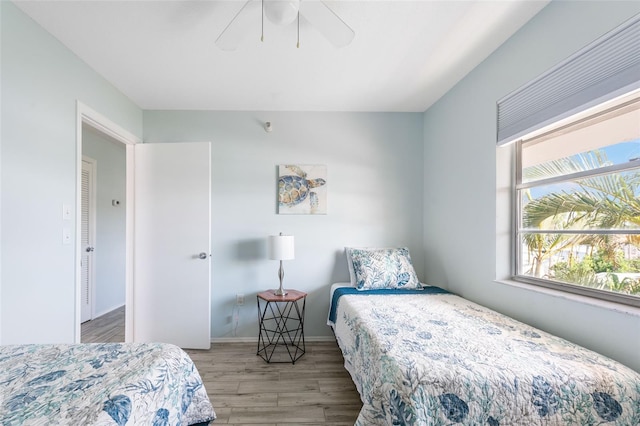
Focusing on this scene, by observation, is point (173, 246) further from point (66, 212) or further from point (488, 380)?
point (488, 380)

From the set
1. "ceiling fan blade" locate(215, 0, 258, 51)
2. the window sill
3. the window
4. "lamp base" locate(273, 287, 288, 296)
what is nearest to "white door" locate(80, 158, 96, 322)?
"lamp base" locate(273, 287, 288, 296)

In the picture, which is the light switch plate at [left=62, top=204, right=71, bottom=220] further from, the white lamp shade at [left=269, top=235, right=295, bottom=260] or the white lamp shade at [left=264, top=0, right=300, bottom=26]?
the white lamp shade at [left=264, top=0, right=300, bottom=26]

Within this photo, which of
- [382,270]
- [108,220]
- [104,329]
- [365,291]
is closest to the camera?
[365,291]

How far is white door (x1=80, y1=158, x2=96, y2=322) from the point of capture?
356 cm

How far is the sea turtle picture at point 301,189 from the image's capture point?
2.96m

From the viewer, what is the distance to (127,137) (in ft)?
8.77

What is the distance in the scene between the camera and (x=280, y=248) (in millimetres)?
2615

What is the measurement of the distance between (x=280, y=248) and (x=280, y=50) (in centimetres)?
164

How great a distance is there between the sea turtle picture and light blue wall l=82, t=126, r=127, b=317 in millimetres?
2779

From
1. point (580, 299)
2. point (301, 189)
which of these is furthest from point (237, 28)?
point (580, 299)

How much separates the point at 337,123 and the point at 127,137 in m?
2.12

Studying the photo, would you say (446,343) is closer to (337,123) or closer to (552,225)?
(552,225)

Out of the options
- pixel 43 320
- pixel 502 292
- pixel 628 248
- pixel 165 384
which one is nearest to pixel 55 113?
pixel 43 320

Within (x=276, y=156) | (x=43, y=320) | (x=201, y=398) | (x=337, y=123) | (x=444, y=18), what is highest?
(x=444, y=18)
